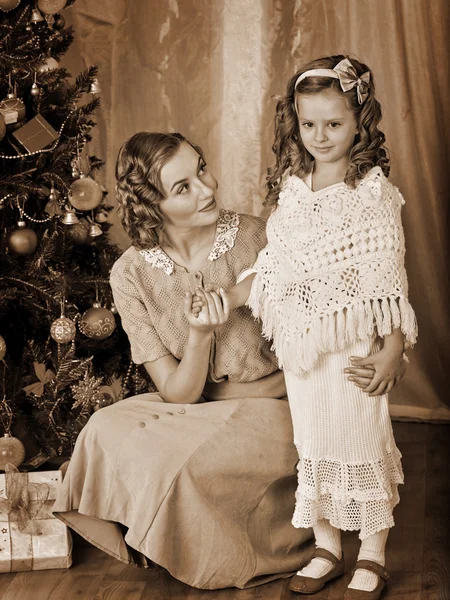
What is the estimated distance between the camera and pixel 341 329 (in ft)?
6.63

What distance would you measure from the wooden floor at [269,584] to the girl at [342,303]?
0.10 meters

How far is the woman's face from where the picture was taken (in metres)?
2.23

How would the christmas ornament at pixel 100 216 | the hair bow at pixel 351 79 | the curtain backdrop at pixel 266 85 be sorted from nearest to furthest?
1. the hair bow at pixel 351 79
2. the christmas ornament at pixel 100 216
3. the curtain backdrop at pixel 266 85

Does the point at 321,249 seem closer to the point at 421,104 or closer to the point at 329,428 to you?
the point at 329,428

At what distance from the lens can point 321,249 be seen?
2.04m

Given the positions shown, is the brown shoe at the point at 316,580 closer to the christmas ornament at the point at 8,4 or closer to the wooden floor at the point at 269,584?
the wooden floor at the point at 269,584

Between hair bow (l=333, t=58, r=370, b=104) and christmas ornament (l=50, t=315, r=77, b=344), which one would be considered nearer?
hair bow (l=333, t=58, r=370, b=104)

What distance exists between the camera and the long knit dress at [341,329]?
2.01 metres

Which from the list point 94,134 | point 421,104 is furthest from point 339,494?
point 94,134

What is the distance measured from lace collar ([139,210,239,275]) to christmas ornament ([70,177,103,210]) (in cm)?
35

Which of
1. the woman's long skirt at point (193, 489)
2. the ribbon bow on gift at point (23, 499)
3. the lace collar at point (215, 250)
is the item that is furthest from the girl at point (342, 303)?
the ribbon bow on gift at point (23, 499)

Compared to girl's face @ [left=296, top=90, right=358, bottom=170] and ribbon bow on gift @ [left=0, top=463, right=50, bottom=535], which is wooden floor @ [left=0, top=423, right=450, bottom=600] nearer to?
ribbon bow on gift @ [left=0, top=463, right=50, bottom=535]

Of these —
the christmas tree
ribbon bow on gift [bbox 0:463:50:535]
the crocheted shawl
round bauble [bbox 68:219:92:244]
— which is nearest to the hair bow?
the crocheted shawl

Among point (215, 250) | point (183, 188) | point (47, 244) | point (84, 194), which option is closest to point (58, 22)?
point (84, 194)
